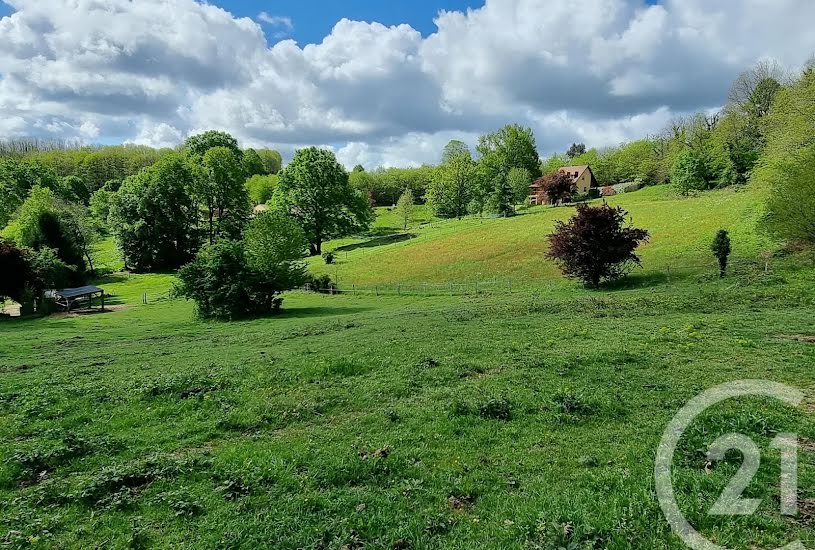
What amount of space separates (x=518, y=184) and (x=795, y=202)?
194 feet

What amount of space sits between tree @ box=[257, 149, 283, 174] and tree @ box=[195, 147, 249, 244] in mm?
102889

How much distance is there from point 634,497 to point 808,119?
131 ft

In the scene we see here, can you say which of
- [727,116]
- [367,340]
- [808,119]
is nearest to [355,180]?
[727,116]

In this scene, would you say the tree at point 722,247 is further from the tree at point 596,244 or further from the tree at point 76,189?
the tree at point 76,189

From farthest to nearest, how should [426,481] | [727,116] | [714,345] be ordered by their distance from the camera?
[727,116]
[714,345]
[426,481]

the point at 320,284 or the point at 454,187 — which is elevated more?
the point at 454,187

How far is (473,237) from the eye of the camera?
197 ft

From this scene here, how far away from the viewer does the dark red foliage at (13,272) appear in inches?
1449

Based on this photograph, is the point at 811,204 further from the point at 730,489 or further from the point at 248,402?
the point at 248,402

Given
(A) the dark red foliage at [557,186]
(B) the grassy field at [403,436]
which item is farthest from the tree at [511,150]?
(B) the grassy field at [403,436]

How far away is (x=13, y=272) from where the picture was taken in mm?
37281

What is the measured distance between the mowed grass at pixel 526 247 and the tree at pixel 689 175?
2594 mm

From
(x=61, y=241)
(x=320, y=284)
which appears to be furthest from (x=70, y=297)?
(x=61, y=241)

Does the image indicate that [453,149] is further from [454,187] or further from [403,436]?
[403,436]
